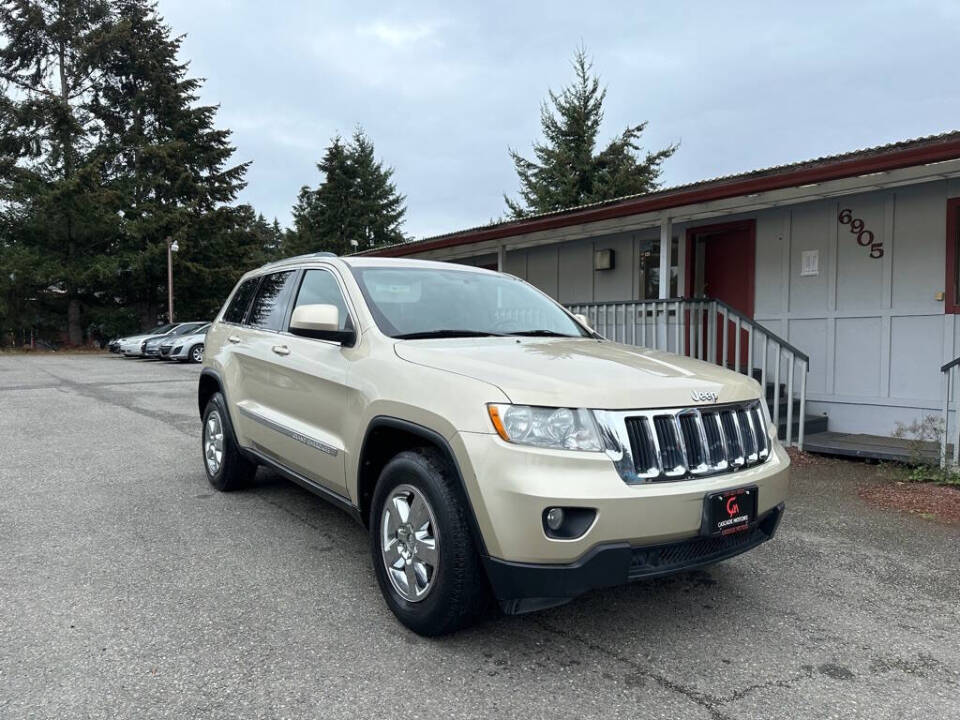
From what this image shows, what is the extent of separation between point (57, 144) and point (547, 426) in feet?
128

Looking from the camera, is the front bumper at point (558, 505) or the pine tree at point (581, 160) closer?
the front bumper at point (558, 505)

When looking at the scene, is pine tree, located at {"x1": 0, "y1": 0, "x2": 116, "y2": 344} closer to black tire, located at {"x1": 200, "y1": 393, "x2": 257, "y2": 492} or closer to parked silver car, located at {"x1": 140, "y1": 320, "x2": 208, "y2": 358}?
parked silver car, located at {"x1": 140, "y1": 320, "x2": 208, "y2": 358}

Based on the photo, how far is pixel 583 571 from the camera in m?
2.44

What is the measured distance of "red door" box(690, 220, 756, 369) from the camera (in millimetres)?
8828

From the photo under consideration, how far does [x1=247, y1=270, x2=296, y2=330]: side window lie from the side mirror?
100 cm

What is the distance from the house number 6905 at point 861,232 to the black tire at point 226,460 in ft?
23.0

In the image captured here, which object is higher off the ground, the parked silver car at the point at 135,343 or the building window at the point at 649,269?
the building window at the point at 649,269

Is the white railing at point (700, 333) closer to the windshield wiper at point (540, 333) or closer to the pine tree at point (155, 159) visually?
the windshield wiper at point (540, 333)

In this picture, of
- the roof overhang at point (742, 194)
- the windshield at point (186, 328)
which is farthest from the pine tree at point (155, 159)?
the roof overhang at point (742, 194)

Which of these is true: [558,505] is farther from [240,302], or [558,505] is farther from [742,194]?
[742,194]

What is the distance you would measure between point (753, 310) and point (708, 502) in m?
6.91

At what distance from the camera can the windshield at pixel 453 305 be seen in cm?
356

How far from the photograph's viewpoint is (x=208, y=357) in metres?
5.47

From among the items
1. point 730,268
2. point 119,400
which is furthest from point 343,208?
point 730,268
